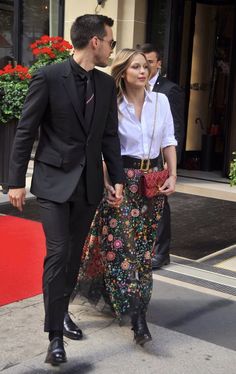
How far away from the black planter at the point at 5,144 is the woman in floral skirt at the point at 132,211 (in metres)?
4.26

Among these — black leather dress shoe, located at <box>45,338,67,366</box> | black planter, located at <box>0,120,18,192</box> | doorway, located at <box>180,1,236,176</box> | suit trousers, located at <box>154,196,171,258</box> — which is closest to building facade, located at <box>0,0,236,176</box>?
doorway, located at <box>180,1,236,176</box>

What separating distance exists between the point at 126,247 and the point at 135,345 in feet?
1.95

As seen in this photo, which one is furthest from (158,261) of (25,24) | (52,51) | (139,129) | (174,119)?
(25,24)

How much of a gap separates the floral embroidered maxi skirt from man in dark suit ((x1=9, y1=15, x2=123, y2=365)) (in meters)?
0.30

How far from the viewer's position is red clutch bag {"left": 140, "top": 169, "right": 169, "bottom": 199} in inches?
139

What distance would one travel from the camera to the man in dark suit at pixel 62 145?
123 inches

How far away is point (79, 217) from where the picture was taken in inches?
132

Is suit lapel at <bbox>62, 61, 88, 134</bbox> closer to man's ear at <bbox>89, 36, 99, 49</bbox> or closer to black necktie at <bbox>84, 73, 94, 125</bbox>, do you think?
black necktie at <bbox>84, 73, 94, 125</bbox>

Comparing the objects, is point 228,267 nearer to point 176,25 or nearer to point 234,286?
point 234,286

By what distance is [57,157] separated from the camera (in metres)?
3.16

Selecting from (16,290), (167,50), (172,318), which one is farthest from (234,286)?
(167,50)

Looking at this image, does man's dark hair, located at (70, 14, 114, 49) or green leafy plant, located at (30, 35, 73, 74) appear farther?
green leafy plant, located at (30, 35, 73, 74)

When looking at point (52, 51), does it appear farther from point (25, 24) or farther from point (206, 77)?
point (206, 77)

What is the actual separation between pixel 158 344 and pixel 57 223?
1029 mm
